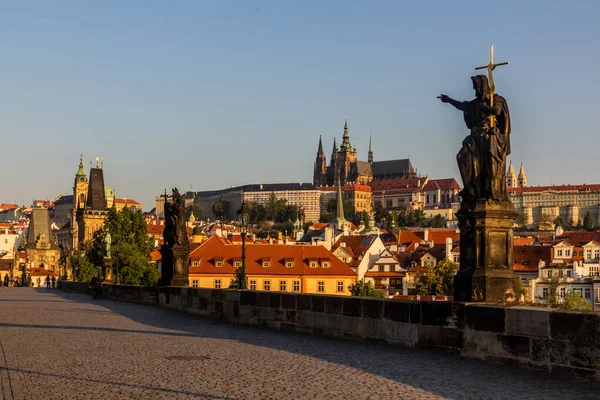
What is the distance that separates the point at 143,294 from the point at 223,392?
20380 millimetres

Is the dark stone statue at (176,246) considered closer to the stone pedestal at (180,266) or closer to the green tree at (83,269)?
the stone pedestal at (180,266)

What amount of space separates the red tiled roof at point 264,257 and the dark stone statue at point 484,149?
68695mm

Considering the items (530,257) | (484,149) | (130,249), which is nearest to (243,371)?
(484,149)

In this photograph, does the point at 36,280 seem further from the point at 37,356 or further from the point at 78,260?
the point at 37,356

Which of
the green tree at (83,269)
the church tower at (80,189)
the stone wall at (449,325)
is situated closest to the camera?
the stone wall at (449,325)

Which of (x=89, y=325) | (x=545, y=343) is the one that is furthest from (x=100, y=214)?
(x=545, y=343)

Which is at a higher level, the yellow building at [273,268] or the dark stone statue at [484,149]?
the dark stone statue at [484,149]

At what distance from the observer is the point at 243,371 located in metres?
10.3

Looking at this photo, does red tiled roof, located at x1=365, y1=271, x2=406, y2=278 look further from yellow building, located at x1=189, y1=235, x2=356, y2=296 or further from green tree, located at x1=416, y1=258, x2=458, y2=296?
yellow building, located at x1=189, y1=235, x2=356, y2=296

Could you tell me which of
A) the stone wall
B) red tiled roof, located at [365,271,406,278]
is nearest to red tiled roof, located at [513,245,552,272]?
red tiled roof, located at [365,271,406,278]

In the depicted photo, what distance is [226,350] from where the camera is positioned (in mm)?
12695

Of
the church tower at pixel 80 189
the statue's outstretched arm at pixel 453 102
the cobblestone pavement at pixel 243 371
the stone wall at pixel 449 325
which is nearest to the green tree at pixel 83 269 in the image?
the stone wall at pixel 449 325

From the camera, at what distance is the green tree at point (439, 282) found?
3201 inches

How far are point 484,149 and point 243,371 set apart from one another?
4.36 m
